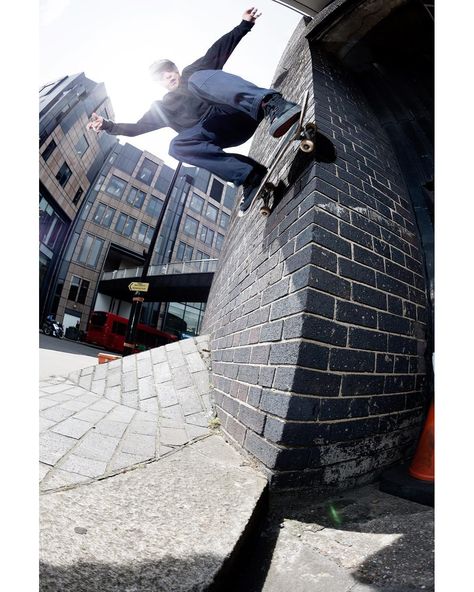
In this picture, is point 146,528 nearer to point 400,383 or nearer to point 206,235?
point 400,383

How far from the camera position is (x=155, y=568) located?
0.70 m

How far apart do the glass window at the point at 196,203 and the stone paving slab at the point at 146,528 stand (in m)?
28.6

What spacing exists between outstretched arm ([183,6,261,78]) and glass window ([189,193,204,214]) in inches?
1045

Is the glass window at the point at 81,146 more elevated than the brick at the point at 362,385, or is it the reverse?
the glass window at the point at 81,146

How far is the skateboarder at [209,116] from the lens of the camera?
83.4 inches

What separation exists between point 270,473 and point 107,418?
1348mm

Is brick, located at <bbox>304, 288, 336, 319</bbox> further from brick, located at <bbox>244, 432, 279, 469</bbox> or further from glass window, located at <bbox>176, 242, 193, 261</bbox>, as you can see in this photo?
glass window, located at <bbox>176, 242, 193, 261</bbox>

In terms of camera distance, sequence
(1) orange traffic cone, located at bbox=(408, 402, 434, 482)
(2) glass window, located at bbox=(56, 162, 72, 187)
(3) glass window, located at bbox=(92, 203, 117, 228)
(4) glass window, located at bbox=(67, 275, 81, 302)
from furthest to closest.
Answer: (3) glass window, located at bbox=(92, 203, 117, 228) → (4) glass window, located at bbox=(67, 275, 81, 302) → (2) glass window, located at bbox=(56, 162, 72, 187) → (1) orange traffic cone, located at bbox=(408, 402, 434, 482)

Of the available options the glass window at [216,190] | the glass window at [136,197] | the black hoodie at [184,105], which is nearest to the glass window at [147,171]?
the glass window at [136,197]

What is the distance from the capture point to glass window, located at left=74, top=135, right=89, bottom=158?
1866 centimetres

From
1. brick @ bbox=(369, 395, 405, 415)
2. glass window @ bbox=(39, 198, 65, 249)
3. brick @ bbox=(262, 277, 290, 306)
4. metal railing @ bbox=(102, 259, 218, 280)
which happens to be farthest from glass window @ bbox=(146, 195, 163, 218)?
brick @ bbox=(369, 395, 405, 415)

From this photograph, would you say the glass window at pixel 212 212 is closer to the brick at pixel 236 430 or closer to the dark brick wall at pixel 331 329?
the dark brick wall at pixel 331 329

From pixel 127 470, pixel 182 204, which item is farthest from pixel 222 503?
pixel 182 204

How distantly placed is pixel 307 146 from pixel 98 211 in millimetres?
25565
